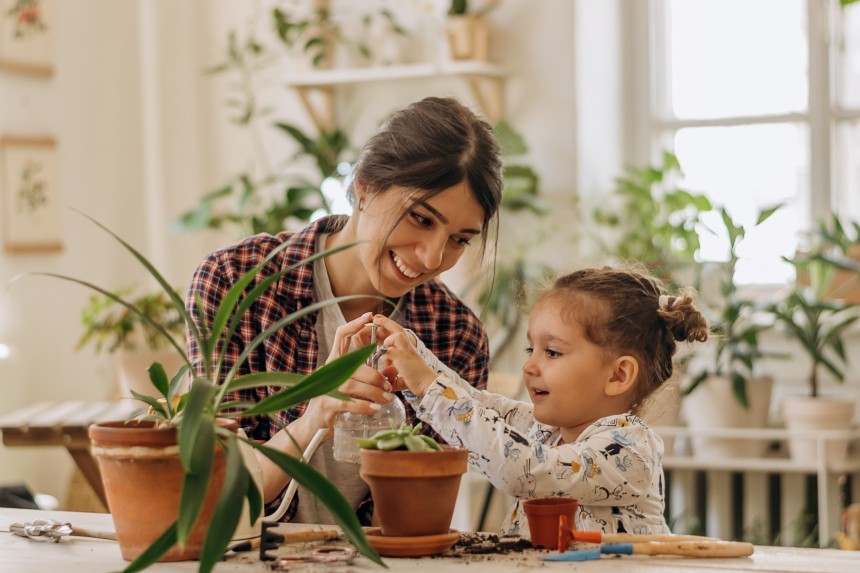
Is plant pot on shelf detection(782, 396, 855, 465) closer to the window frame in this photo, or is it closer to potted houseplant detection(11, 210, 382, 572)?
the window frame

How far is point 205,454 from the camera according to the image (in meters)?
1.05

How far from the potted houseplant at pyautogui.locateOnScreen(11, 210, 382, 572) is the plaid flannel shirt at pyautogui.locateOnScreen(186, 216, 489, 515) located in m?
0.56

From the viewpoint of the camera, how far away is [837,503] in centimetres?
330

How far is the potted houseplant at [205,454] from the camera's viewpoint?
102 cm

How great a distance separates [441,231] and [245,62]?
275 centimetres

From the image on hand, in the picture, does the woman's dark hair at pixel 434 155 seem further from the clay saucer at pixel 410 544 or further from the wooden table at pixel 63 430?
the wooden table at pixel 63 430

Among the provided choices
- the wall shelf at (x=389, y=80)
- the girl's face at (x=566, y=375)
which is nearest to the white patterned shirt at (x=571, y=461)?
the girl's face at (x=566, y=375)

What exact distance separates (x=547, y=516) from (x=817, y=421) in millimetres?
2210

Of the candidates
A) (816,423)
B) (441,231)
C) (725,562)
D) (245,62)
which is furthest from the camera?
(245,62)

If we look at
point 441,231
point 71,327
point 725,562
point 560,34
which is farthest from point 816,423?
point 71,327

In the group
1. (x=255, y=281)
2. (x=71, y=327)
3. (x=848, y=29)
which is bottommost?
(x=71, y=327)

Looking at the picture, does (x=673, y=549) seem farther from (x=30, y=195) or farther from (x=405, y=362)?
(x=30, y=195)

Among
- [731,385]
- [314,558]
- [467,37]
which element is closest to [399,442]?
[314,558]

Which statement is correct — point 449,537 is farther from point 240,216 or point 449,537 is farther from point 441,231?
point 240,216
